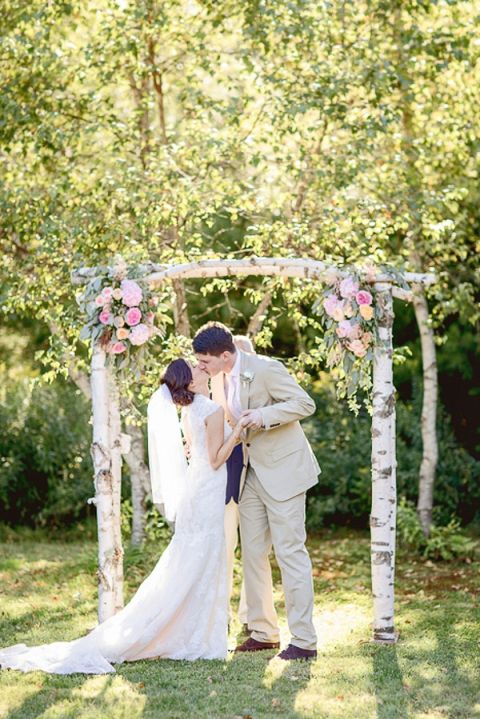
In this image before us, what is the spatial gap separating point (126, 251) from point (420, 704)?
165 inches

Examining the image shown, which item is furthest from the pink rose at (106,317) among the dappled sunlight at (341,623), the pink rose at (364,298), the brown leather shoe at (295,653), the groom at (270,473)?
the dappled sunlight at (341,623)

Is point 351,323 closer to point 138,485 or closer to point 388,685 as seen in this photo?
point 388,685

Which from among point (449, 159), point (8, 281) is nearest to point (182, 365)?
point (8, 281)

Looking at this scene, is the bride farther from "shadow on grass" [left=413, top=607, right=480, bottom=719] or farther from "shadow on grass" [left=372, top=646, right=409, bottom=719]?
"shadow on grass" [left=413, top=607, right=480, bottom=719]

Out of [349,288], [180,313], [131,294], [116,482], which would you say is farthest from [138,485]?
[349,288]

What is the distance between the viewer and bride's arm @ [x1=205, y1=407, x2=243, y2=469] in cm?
605

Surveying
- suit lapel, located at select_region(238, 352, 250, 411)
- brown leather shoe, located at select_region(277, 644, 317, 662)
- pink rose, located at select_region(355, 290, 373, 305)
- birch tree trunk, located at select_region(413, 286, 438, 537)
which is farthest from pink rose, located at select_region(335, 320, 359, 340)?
birch tree trunk, located at select_region(413, 286, 438, 537)

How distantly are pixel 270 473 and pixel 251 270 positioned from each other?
134cm

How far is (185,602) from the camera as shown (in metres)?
6.00

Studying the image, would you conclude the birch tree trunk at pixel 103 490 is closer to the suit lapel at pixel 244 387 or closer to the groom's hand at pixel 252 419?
the suit lapel at pixel 244 387

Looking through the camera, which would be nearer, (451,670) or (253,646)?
(451,670)

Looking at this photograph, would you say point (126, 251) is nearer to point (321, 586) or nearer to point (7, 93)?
point (7, 93)

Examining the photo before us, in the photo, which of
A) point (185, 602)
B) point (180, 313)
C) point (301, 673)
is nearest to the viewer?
point (301, 673)

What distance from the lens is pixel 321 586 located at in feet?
29.2
